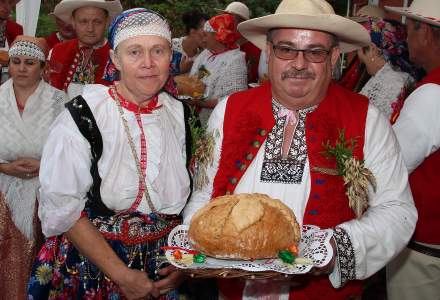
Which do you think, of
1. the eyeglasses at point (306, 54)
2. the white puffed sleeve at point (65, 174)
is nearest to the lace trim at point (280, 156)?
the eyeglasses at point (306, 54)

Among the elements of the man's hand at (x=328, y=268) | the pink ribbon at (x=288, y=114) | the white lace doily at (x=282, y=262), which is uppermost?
the pink ribbon at (x=288, y=114)

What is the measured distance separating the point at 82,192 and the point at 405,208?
62.1 inches

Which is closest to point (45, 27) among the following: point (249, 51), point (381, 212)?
point (249, 51)

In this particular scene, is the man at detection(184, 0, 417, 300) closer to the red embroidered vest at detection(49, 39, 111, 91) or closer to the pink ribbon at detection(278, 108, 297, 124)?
the pink ribbon at detection(278, 108, 297, 124)

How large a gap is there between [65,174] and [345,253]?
137 cm

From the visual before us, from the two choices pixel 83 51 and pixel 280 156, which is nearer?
pixel 280 156

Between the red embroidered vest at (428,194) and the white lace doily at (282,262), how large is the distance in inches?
45.0

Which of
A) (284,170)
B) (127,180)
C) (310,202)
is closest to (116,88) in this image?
(127,180)

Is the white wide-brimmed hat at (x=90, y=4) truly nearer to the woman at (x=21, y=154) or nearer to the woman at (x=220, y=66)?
the woman at (x=21, y=154)

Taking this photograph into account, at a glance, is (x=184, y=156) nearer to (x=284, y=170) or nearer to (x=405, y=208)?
(x=284, y=170)

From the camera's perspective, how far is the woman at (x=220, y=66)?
259 inches

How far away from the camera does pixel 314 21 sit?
2895 millimetres

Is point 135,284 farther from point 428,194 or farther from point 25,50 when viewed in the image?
point 25,50

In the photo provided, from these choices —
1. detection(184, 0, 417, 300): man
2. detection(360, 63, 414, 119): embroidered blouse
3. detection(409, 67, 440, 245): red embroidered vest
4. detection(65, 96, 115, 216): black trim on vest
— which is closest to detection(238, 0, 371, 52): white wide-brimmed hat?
detection(184, 0, 417, 300): man
